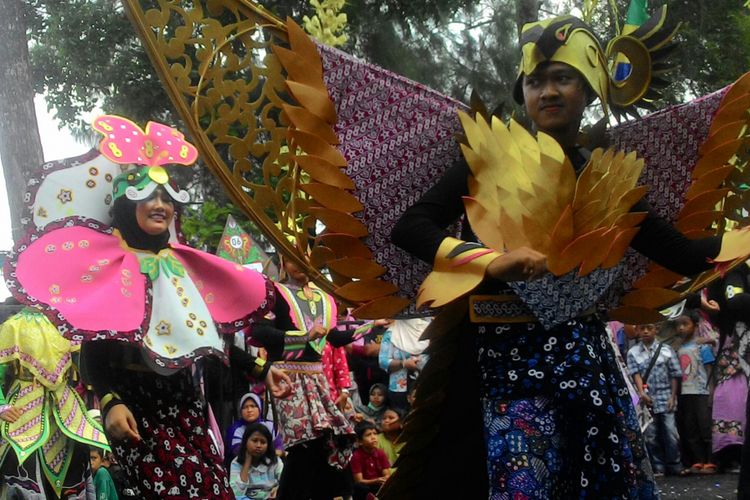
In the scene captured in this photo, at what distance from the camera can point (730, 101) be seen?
3.83 meters

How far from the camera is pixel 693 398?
399 inches

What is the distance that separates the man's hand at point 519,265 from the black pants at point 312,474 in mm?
4260

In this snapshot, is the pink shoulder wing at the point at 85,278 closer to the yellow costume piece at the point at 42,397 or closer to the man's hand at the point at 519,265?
the man's hand at the point at 519,265

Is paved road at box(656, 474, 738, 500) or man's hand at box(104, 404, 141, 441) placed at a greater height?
man's hand at box(104, 404, 141, 441)

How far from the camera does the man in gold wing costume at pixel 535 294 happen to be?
3129 millimetres

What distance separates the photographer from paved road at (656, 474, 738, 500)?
26.0 feet

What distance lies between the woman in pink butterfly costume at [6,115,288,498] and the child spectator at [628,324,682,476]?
578 centimetres

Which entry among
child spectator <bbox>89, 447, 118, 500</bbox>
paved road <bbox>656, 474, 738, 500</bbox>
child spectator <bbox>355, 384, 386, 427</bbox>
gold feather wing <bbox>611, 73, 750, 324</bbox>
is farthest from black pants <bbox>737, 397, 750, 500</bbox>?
child spectator <bbox>355, 384, 386, 427</bbox>

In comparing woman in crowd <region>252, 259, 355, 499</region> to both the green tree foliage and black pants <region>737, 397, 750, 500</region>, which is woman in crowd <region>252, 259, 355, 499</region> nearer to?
black pants <region>737, 397, 750, 500</region>

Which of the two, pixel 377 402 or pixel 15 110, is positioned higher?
pixel 15 110

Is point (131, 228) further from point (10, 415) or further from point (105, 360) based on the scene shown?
point (10, 415)

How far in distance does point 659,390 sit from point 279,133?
7.07 m

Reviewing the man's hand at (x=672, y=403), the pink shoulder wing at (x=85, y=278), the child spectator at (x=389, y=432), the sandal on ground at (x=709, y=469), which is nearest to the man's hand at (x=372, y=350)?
the child spectator at (x=389, y=432)

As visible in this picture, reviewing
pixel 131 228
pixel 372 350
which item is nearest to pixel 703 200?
pixel 131 228
